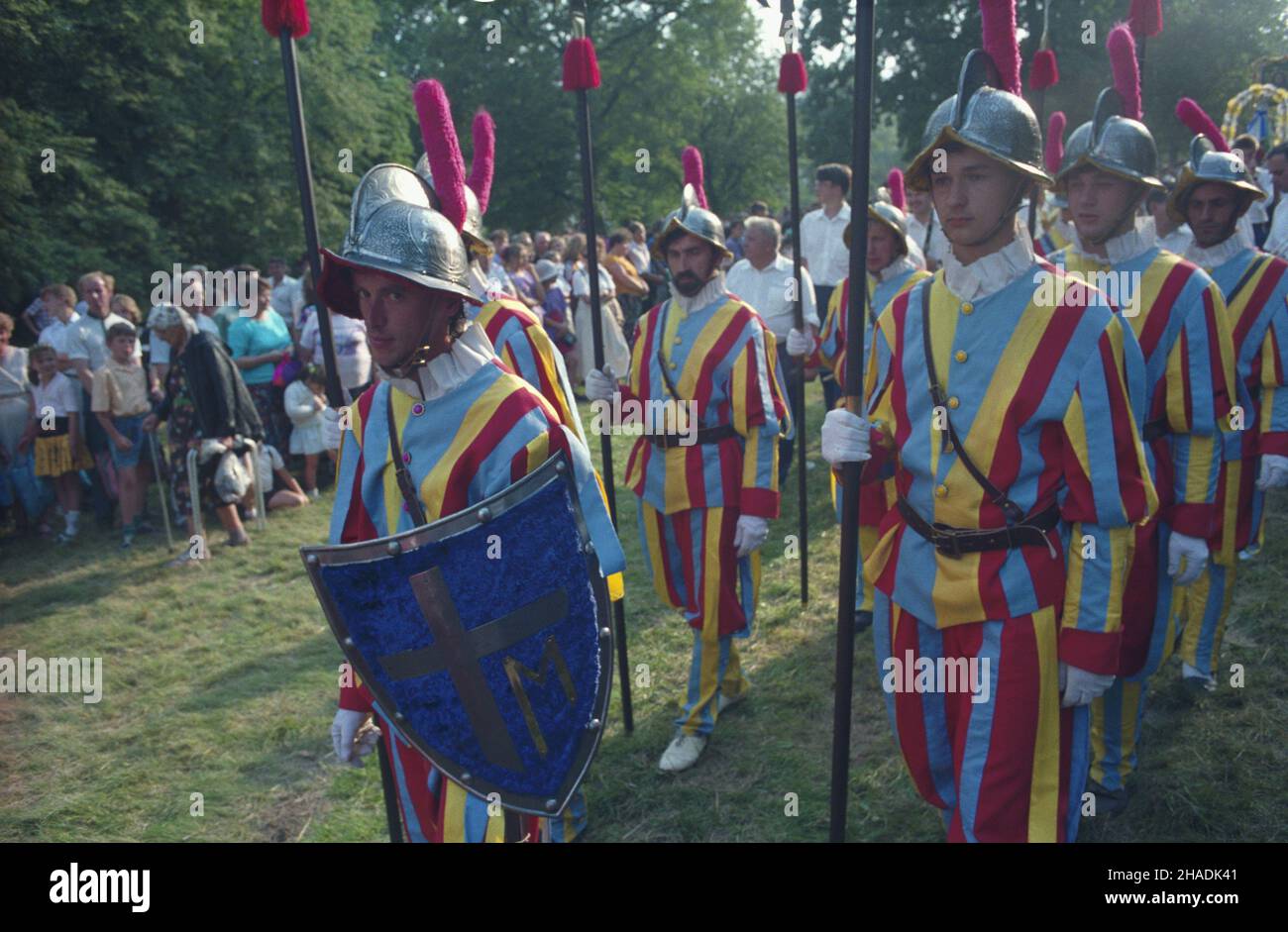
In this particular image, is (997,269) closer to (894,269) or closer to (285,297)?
(894,269)

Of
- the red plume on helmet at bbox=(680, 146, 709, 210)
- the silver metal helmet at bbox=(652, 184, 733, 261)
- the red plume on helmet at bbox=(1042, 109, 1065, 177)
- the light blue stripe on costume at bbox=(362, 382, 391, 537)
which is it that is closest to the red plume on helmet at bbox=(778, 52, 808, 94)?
the red plume on helmet at bbox=(680, 146, 709, 210)

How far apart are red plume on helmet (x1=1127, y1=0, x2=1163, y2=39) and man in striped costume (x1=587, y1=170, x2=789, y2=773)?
224 centimetres

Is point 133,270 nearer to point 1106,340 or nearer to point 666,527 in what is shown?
point 666,527

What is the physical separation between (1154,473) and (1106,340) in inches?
52.4

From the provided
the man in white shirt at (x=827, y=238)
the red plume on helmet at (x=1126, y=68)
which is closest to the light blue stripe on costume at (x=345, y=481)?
the red plume on helmet at (x=1126, y=68)

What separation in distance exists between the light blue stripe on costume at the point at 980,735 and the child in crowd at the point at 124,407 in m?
7.73

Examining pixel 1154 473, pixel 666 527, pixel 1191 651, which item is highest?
pixel 1154 473

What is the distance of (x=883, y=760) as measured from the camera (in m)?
4.42

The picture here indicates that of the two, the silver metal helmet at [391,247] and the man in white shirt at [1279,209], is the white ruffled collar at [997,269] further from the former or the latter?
the man in white shirt at [1279,209]

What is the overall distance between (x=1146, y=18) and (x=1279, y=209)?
3803mm

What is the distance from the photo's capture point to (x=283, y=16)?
2.95 metres

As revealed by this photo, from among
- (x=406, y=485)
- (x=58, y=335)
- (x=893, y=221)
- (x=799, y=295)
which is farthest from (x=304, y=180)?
(x=58, y=335)

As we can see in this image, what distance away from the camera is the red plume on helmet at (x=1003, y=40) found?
111 inches
